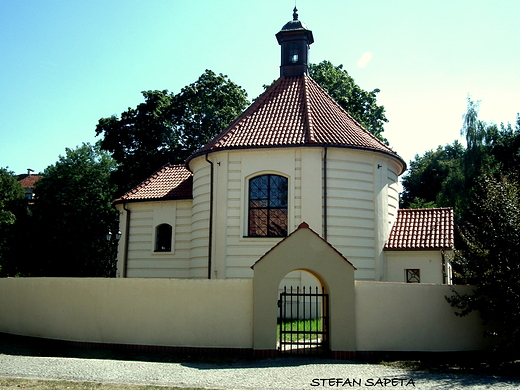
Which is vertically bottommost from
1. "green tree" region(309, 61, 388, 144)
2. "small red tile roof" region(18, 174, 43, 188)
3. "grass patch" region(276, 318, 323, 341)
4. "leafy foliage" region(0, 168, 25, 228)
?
"grass patch" region(276, 318, 323, 341)

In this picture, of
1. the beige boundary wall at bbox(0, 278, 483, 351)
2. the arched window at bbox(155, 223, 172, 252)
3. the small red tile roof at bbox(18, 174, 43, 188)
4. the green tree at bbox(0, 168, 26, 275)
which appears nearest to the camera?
the beige boundary wall at bbox(0, 278, 483, 351)

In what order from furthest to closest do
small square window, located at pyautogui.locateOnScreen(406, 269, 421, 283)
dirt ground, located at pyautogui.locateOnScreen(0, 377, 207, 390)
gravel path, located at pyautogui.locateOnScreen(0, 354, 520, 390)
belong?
small square window, located at pyautogui.locateOnScreen(406, 269, 421, 283), gravel path, located at pyautogui.locateOnScreen(0, 354, 520, 390), dirt ground, located at pyautogui.locateOnScreen(0, 377, 207, 390)

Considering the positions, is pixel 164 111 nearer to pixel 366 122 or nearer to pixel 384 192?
pixel 366 122

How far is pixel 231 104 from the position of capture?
1515 inches

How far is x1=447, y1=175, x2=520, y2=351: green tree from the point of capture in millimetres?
12156

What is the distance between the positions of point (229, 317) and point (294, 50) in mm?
14351

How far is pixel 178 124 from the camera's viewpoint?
127 feet

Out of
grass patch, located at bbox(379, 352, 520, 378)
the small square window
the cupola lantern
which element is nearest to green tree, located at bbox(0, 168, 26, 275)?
the cupola lantern

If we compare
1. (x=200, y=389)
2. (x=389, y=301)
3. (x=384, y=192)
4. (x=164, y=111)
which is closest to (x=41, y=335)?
(x=200, y=389)

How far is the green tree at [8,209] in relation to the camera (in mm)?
46625

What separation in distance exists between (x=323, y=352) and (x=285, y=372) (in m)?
2.38

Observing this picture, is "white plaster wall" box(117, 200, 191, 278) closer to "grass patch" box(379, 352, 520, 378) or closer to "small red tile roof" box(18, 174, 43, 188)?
"grass patch" box(379, 352, 520, 378)

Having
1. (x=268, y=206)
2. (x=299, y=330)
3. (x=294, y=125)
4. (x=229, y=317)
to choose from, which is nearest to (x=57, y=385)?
(x=229, y=317)

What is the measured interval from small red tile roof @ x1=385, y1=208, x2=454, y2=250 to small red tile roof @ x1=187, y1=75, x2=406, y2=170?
2299 mm
